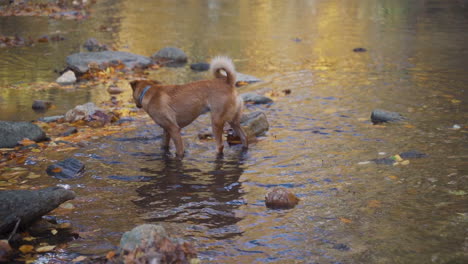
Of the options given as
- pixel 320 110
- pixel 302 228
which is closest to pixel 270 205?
pixel 302 228

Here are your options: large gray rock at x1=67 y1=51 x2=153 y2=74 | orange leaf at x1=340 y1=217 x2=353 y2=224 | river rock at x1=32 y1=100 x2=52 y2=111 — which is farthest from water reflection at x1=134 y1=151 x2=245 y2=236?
large gray rock at x1=67 y1=51 x2=153 y2=74

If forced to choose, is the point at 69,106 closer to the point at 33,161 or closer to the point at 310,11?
the point at 33,161

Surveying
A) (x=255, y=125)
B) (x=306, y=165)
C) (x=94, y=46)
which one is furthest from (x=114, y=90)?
(x=306, y=165)

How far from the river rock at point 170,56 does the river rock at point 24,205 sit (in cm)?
964

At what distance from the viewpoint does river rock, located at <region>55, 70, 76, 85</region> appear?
12.7 metres

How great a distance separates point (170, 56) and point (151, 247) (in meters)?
10.8

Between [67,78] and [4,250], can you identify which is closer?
[4,250]

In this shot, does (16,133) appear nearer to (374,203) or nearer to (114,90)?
(114,90)

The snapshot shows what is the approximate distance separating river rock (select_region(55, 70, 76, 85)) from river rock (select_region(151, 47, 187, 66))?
8.74 ft

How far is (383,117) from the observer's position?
905cm

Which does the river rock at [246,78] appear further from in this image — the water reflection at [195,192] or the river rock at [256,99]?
the water reflection at [195,192]

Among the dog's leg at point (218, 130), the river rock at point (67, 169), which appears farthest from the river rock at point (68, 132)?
the dog's leg at point (218, 130)

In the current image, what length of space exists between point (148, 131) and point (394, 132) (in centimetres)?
391

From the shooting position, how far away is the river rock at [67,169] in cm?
715
